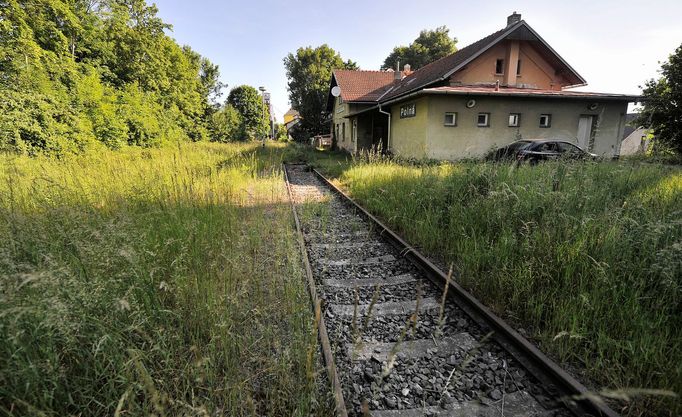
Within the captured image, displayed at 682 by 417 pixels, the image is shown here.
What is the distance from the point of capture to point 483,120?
1572 centimetres

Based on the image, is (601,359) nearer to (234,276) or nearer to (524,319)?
(524,319)

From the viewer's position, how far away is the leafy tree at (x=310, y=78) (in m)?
42.3

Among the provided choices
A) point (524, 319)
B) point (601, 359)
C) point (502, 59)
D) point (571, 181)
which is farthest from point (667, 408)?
point (502, 59)

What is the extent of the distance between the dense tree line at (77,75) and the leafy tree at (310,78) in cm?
2173

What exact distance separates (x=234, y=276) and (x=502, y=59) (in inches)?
799

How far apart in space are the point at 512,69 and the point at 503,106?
147 inches

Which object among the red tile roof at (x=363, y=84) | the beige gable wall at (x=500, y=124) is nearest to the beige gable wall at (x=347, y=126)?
the red tile roof at (x=363, y=84)

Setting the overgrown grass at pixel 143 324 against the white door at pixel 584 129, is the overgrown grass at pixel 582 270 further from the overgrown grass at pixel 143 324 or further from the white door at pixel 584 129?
the white door at pixel 584 129

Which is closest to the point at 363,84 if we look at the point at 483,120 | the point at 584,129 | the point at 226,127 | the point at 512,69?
the point at 512,69

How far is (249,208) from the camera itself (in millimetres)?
5809

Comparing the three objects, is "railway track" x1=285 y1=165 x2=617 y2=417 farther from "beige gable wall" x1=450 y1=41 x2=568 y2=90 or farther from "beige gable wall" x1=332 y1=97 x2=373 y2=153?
"beige gable wall" x1=332 y1=97 x2=373 y2=153

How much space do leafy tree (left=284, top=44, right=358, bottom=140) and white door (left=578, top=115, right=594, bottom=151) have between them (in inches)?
1173

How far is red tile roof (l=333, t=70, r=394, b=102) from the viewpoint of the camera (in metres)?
24.7

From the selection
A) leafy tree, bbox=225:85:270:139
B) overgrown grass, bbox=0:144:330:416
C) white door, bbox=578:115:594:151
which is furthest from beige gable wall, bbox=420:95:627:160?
leafy tree, bbox=225:85:270:139
